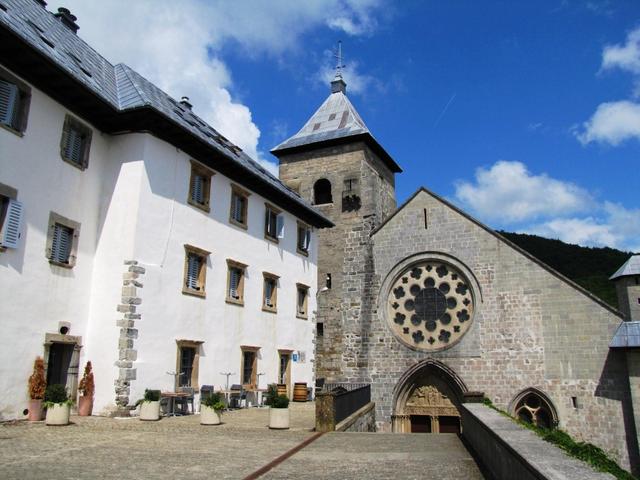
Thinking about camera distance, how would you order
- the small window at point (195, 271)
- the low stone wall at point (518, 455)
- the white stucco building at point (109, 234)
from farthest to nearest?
the small window at point (195, 271) → the white stucco building at point (109, 234) → the low stone wall at point (518, 455)

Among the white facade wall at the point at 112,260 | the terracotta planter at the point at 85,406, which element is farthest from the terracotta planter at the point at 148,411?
the terracotta planter at the point at 85,406

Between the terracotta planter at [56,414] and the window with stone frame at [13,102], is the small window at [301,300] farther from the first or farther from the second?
the window with stone frame at [13,102]

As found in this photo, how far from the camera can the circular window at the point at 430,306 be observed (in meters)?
23.6

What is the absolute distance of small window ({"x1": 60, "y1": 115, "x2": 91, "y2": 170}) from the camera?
14.5 metres

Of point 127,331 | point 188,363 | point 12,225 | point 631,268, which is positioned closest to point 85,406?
point 127,331

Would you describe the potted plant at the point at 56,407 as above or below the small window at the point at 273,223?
below

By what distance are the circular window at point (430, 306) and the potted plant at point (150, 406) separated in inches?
514

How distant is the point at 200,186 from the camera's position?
18125 millimetres

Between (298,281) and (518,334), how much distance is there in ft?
29.9

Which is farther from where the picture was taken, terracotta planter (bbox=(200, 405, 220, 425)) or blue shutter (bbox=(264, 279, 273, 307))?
blue shutter (bbox=(264, 279, 273, 307))

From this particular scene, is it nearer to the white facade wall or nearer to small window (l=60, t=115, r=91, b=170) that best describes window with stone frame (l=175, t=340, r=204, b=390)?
the white facade wall

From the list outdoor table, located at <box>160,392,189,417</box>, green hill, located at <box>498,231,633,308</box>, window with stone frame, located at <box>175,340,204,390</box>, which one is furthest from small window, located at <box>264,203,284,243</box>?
green hill, located at <box>498,231,633,308</box>

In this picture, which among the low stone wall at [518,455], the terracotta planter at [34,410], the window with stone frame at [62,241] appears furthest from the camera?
the window with stone frame at [62,241]

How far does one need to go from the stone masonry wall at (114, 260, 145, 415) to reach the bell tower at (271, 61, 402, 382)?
42.0ft
